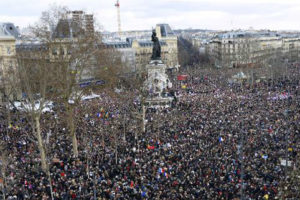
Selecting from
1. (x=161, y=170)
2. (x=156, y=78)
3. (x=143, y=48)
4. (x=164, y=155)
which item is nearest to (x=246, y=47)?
(x=143, y=48)

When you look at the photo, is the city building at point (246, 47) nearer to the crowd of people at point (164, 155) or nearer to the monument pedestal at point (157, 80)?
the monument pedestal at point (157, 80)

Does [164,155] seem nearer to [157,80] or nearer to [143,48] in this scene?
[157,80]

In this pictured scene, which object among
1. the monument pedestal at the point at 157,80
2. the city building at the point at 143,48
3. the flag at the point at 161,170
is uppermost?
the city building at the point at 143,48

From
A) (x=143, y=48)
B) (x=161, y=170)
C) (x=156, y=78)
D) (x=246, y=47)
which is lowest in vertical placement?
(x=161, y=170)

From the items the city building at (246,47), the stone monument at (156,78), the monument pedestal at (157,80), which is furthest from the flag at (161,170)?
the city building at (246,47)

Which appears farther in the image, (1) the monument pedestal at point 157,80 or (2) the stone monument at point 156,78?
(2) the stone monument at point 156,78

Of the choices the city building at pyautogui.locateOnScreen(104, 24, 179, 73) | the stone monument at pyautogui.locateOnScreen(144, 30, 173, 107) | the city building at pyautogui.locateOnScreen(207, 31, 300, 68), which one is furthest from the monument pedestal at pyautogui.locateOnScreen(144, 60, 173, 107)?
the city building at pyautogui.locateOnScreen(207, 31, 300, 68)

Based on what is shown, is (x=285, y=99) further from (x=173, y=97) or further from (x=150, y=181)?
(x=150, y=181)

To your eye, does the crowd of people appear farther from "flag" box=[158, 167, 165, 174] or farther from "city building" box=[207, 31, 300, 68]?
"city building" box=[207, 31, 300, 68]

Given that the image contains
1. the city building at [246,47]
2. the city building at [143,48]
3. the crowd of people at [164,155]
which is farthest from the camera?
the city building at [246,47]

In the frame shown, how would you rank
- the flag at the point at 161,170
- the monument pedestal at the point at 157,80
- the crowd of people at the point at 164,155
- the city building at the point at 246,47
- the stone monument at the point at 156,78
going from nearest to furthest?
1. the crowd of people at the point at 164,155
2. the flag at the point at 161,170
3. the monument pedestal at the point at 157,80
4. the stone monument at the point at 156,78
5. the city building at the point at 246,47
